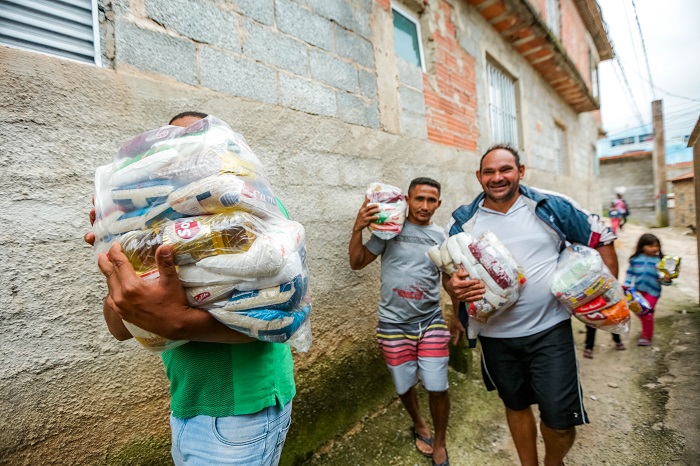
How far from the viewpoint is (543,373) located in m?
1.92

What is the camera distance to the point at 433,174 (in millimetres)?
3629

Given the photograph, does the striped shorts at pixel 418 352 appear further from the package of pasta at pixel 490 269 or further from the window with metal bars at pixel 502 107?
the window with metal bars at pixel 502 107

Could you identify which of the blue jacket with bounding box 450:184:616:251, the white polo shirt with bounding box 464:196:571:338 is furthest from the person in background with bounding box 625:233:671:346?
the white polo shirt with bounding box 464:196:571:338

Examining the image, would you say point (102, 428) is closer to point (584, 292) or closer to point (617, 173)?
point (584, 292)

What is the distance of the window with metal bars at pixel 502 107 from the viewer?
5.37 meters

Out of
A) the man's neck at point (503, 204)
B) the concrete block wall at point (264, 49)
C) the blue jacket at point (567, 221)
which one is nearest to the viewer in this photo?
the concrete block wall at point (264, 49)

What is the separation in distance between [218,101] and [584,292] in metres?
2.26

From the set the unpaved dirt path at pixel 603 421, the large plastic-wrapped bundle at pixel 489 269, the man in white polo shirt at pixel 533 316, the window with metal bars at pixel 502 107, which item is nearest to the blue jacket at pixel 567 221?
the man in white polo shirt at pixel 533 316

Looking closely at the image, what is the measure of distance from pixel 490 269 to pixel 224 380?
1.37 m

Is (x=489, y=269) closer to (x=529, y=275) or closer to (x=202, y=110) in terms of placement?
(x=529, y=275)

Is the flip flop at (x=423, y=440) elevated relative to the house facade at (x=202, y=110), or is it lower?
lower

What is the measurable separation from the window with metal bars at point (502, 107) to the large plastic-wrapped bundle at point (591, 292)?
374 cm

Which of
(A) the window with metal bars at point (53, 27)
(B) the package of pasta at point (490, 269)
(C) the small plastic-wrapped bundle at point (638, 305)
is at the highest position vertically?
(A) the window with metal bars at point (53, 27)

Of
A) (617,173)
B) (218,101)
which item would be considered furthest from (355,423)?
(617,173)
